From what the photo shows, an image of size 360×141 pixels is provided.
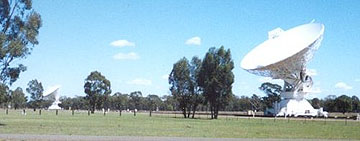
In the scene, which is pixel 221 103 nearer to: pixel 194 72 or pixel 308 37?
pixel 194 72

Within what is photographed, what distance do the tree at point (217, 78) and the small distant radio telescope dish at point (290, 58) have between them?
4.84 metres

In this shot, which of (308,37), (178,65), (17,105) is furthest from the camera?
(17,105)

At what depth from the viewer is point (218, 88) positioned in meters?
83.6

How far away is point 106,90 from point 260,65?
50.6m

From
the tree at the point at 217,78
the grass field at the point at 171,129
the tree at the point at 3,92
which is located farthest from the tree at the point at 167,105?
the tree at the point at 3,92

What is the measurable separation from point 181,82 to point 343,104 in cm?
8782

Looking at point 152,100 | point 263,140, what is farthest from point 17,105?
point 263,140

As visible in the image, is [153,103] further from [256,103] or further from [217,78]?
[217,78]

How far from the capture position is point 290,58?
83562 millimetres

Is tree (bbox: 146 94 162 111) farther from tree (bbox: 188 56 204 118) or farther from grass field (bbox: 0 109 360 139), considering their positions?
grass field (bbox: 0 109 360 139)

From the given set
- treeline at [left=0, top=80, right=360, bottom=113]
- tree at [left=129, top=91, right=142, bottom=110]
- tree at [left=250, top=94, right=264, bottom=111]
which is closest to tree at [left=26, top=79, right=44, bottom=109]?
treeline at [left=0, top=80, right=360, bottom=113]

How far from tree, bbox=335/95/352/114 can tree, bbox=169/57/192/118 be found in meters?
85.3

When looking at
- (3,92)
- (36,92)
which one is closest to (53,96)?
(36,92)

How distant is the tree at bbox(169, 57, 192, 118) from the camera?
8569 cm
